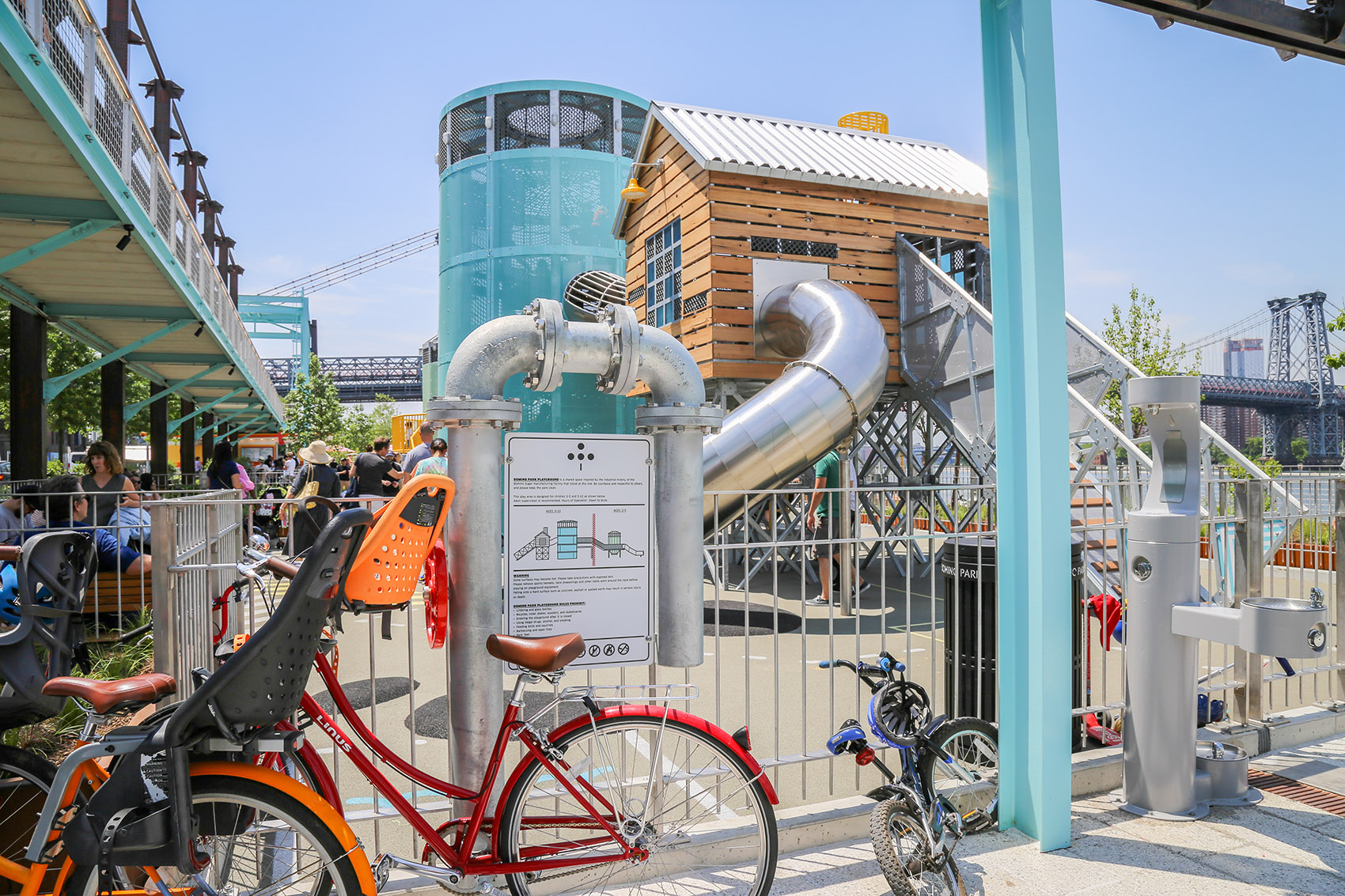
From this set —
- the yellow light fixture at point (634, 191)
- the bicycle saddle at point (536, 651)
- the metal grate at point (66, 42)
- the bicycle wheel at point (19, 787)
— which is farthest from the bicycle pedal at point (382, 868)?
the yellow light fixture at point (634, 191)

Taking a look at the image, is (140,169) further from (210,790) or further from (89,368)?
(210,790)

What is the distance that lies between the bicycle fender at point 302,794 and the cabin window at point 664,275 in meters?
11.9

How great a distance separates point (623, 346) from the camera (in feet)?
11.2

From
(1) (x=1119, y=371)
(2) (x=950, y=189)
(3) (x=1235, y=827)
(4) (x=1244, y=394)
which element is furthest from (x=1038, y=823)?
(4) (x=1244, y=394)

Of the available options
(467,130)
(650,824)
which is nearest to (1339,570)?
(650,824)

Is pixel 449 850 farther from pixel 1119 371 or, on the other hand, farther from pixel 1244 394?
pixel 1244 394

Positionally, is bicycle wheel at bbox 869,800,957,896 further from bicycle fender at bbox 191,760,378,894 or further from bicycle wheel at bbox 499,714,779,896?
bicycle fender at bbox 191,760,378,894

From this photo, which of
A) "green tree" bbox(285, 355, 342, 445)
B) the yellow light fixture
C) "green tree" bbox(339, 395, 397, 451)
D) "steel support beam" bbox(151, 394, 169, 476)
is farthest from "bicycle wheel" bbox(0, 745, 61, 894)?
A: "green tree" bbox(339, 395, 397, 451)

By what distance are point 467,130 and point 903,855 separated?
2428cm

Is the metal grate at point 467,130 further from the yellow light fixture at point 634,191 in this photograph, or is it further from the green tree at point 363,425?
the green tree at point 363,425

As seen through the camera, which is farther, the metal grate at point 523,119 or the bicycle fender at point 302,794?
the metal grate at point 523,119

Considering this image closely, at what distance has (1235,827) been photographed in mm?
3842

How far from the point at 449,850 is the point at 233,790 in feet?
2.59

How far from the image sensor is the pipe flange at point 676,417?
3.49 metres
